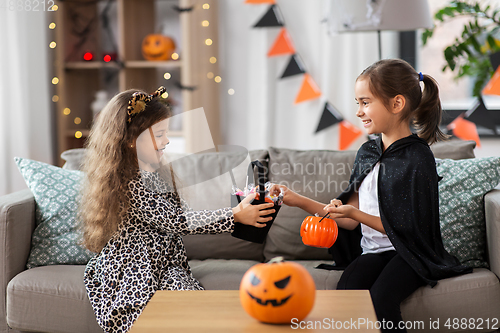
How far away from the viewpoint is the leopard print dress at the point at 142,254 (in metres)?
1.37

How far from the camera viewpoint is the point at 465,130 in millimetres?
2590

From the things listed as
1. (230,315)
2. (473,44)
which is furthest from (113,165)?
(473,44)

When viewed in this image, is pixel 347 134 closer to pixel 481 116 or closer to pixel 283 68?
pixel 283 68

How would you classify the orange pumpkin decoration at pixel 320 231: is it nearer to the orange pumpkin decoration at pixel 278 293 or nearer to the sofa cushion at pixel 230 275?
the sofa cushion at pixel 230 275

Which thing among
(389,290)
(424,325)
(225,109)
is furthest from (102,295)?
(225,109)

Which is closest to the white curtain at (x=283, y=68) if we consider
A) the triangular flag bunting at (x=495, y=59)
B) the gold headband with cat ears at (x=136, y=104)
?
the triangular flag bunting at (x=495, y=59)

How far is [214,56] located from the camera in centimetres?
279

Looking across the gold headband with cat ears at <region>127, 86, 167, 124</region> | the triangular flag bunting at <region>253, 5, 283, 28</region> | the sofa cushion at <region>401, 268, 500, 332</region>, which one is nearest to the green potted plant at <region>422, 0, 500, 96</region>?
the triangular flag bunting at <region>253, 5, 283, 28</region>

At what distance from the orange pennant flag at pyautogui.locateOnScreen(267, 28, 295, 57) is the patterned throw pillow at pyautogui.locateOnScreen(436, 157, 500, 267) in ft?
4.40

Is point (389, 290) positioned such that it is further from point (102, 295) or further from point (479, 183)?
point (102, 295)

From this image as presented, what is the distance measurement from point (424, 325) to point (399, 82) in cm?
78

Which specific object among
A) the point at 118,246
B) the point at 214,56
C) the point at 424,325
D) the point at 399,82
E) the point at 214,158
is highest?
the point at 214,56

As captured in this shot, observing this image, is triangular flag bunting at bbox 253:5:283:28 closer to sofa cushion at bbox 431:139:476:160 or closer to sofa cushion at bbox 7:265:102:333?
sofa cushion at bbox 431:139:476:160

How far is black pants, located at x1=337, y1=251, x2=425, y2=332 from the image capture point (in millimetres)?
1343
